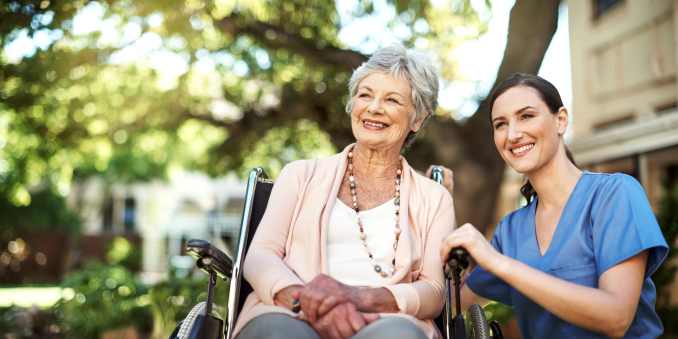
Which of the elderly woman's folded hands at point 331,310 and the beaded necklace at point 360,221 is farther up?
the beaded necklace at point 360,221

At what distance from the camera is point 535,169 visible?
→ 2.31 meters

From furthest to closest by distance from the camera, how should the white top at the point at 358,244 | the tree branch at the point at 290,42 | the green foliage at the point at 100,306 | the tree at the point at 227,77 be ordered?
the tree branch at the point at 290,42 < the green foliage at the point at 100,306 < the tree at the point at 227,77 < the white top at the point at 358,244

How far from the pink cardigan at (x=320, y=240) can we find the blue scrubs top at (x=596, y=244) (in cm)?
30

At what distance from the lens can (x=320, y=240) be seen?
8.02 ft

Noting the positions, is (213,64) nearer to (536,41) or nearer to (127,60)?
(127,60)

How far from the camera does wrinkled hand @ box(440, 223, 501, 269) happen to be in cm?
205

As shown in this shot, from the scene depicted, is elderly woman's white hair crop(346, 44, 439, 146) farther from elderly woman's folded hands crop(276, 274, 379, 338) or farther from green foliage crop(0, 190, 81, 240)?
green foliage crop(0, 190, 81, 240)

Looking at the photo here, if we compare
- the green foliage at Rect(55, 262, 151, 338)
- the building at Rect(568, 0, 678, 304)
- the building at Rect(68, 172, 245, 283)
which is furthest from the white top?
the building at Rect(68, 172, 245, 283)

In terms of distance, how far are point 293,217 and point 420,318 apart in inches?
22.1

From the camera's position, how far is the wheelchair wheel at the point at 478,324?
7.58 ft

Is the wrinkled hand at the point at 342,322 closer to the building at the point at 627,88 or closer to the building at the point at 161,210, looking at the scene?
the building at the point at 627,88

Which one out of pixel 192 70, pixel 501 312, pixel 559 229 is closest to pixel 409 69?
pixel 559 229

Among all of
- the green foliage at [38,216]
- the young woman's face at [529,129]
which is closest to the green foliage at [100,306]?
the young woman's face at [529,129]

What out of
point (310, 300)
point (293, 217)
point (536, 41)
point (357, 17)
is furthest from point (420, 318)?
point (357, 17)
